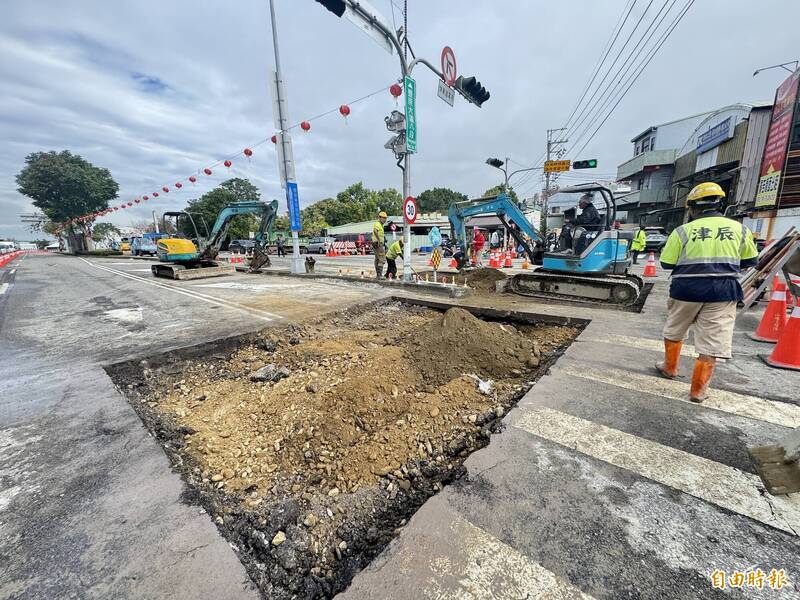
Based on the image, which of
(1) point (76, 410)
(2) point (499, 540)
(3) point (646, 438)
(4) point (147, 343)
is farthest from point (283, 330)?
(3) point (646, 438)

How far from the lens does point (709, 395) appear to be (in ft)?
9.85

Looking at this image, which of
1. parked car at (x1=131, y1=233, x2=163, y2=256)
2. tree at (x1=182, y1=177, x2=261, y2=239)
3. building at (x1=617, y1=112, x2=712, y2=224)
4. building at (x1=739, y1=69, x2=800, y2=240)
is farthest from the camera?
tree at (x1=182, y1=177, x2=261, y2=239)

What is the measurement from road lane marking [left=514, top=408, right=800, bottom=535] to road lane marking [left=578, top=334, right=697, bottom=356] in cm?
232

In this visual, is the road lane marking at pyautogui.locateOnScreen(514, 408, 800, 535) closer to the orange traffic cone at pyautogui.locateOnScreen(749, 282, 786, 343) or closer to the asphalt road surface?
the asphalt road surface

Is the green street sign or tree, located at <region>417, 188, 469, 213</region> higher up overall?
tree, located at <region>417, 188, 469, 213</region>

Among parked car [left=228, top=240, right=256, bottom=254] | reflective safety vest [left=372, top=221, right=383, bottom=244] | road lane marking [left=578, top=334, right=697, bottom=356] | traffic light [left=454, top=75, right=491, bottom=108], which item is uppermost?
traffic light [left=454, top=75, right=491, bottom=108]

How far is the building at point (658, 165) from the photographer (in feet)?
93.3

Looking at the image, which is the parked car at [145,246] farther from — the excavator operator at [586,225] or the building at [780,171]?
the building at [780,171]

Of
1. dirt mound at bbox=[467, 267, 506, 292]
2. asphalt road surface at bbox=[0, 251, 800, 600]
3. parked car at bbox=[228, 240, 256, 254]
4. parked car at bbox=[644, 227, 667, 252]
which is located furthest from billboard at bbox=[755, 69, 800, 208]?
parked car at bbox=[228, 240, 256, 254]

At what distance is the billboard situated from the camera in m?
14.6

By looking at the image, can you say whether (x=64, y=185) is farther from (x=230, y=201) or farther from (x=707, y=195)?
(x=707, y=195)

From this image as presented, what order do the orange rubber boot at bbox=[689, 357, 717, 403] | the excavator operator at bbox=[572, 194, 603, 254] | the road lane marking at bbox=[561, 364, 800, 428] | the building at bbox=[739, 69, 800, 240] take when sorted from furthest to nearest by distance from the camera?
1. the building at bbox=[739, 69, 800, 240]
2. the excavator operator at bbox=[572, 194, 603, 254]
3. the orange rubber boot at bbox=[689, 357, 717, 403]
4. the road lane marking at bbox=[561, 364, 800, 428]

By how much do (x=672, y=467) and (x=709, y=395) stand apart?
1445 millimetres

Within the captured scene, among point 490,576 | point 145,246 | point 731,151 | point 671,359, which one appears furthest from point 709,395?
point 145,246
